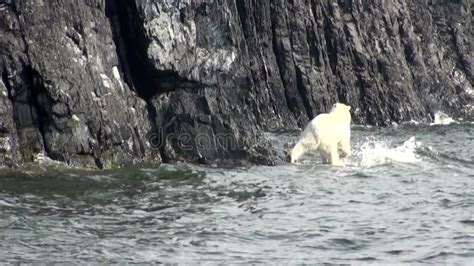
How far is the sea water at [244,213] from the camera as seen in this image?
12008 millimetres

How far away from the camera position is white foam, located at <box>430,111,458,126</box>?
31656 millimetres

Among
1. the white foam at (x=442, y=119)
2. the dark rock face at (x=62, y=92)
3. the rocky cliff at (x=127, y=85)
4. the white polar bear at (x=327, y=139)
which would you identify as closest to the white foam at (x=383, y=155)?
the white polar bear at (x=327, y=139)

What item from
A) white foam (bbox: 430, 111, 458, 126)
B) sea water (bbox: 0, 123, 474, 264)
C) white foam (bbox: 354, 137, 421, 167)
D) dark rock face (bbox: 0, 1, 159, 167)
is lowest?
sea water (bbox: 0, 123, 474, 264)

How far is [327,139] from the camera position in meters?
19.2

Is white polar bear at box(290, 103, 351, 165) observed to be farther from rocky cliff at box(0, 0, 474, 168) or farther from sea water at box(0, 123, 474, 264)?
rocky cliff at box(0, 0, 474, 168)

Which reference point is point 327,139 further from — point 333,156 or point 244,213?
point 244,213

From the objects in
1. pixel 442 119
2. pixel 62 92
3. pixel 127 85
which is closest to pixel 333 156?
pixel 127 85

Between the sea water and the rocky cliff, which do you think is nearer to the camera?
the sea water

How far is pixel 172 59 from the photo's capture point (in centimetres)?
2033

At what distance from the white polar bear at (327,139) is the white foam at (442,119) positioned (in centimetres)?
1275

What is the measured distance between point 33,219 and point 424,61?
22992 millimetres

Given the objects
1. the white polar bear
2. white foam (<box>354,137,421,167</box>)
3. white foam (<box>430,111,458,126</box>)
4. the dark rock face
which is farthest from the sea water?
white foam (<box>430,111,458,126</box>)

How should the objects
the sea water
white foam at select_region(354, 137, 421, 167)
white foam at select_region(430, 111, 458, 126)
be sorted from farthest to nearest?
white foam at select_region(430, 111, 458, 126), white foam at select_region(354, 137, 421, 167), the sea water

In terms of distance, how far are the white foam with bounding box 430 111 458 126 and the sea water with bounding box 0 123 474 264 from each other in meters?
11.7
